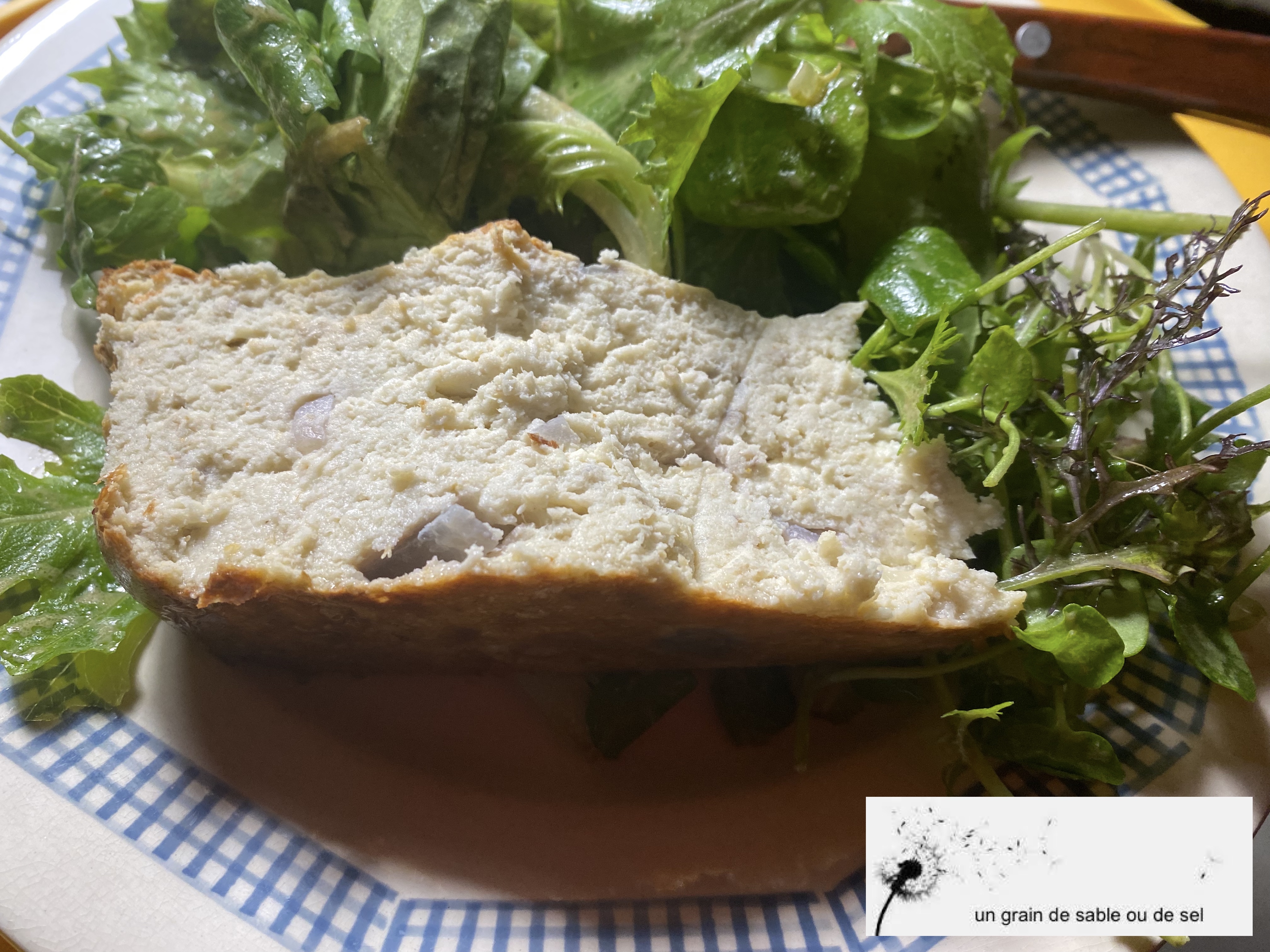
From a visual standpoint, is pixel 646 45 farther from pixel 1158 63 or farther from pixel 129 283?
pixel 1158 63

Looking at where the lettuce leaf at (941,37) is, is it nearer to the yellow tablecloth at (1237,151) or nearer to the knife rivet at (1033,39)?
the knife rivet at (1033,39)

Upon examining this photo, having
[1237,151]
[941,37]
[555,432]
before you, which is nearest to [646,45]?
[941,37]

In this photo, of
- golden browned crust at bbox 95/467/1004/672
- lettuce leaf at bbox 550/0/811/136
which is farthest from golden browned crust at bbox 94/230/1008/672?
lettuce leaf at bbox 550/0/811/136

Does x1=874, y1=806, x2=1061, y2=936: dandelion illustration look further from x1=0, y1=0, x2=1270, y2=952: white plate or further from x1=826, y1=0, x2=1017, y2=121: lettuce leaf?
x1=826, y1=0, x2=1017, y2=121: lettuce leaf

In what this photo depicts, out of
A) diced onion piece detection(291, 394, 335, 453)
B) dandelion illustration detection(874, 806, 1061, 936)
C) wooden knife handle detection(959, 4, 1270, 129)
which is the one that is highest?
diced onion piece detection(291, 394, 335, 453)

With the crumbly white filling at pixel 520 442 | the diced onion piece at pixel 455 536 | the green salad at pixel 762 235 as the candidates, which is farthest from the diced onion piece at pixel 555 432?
the green salad at pixel 762 235

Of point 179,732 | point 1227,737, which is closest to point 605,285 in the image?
point 179,732

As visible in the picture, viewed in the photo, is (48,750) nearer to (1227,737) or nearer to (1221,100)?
(1227,737)
